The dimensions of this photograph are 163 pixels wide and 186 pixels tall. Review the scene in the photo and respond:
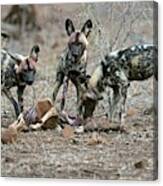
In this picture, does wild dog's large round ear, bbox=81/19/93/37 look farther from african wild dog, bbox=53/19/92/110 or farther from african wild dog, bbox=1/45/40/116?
african wild dog, bbox=1/45/40/116

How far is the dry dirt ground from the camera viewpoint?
2.14 metres

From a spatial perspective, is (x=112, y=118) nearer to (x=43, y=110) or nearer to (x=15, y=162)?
Answer: (x=43, y=110)

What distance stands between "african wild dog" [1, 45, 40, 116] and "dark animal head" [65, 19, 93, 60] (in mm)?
166

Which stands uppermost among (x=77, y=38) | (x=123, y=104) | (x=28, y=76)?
(x=77, y=38)

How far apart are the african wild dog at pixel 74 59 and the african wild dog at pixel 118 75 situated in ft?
0.16

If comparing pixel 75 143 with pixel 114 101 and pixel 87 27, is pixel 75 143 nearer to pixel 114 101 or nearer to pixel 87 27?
pixel 114 101

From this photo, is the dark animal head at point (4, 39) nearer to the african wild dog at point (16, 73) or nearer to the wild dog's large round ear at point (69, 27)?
the african wild dog at point (16, 73)

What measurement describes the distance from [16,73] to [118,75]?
383 mm

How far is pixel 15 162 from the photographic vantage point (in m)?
2.24

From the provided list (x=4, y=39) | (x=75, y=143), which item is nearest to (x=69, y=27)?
(x=4, y=39)

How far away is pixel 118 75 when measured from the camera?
218 centimetres

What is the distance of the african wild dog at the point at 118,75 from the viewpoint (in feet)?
7.07

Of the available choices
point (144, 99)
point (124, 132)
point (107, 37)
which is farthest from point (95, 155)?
point (107, 37)

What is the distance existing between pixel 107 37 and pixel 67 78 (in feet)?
0.69
